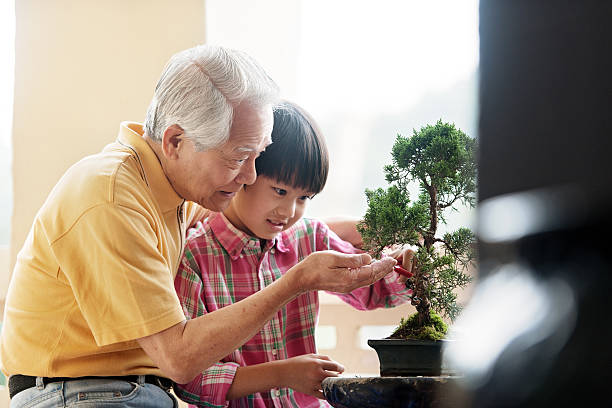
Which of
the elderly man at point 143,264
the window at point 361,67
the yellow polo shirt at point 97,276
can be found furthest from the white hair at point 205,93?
the window at point 361,67

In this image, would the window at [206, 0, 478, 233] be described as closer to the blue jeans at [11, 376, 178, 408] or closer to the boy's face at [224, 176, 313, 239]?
the boy's face at [224, 176, 313, 239]

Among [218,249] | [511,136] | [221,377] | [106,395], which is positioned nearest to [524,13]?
[511,136]

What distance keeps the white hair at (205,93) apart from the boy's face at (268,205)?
1.02 ft

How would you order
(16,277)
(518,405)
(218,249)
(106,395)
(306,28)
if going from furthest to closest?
(306,28) < (218,249) < (16,277) < (106,395) < (518,405)

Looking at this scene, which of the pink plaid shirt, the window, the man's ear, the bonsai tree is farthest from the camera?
the window

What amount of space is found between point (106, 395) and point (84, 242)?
0.35m

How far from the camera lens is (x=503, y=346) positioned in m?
0.19

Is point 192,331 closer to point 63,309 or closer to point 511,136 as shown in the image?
point 63,309

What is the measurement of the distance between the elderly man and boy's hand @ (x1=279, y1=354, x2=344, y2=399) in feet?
0.85

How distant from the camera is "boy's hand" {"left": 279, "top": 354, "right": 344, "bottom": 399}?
159cm

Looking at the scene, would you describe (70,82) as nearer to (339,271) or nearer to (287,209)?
(287,209)

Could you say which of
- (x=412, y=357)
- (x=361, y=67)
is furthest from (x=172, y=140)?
(x=361, y=67)

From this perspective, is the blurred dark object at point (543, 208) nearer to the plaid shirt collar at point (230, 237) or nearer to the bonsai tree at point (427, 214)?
the bonsai tree at point (427, 214)

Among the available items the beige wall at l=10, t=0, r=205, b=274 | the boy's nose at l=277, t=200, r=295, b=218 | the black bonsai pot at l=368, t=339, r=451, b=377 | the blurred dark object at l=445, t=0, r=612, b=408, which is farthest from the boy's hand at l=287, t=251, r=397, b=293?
the beige wall at l=10, t=0, r=205, b=274
